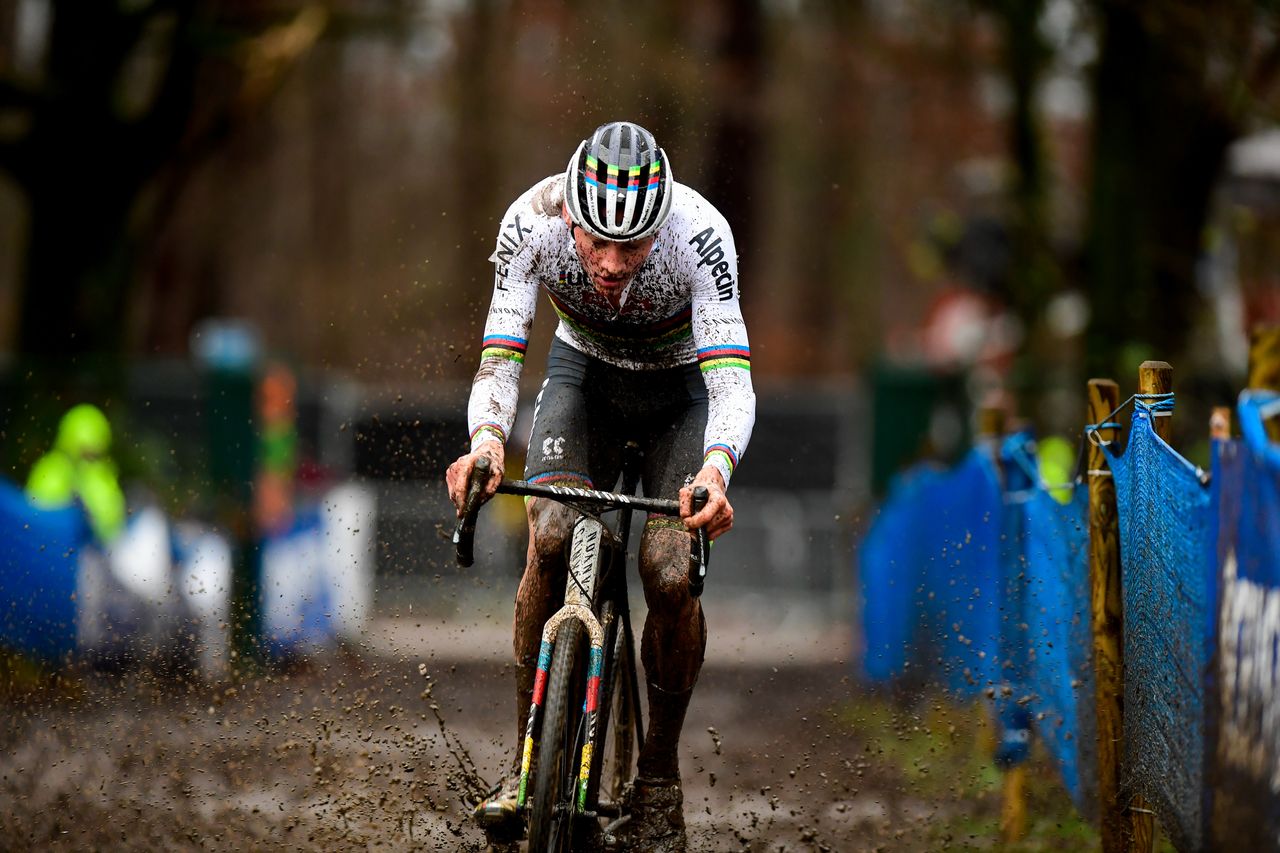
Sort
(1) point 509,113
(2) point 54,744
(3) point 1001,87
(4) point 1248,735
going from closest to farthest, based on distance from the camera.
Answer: (4) point 1248,735 < (2) point 54,744 < (3) point 1001,87 < (1) point 509,113

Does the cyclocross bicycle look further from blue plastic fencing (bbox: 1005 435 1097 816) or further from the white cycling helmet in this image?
blue plastic fencing (bbox: 1005 435 1097 816)

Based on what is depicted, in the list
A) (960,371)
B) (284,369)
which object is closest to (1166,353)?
(960,371)

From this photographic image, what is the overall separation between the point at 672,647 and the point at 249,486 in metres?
9.08

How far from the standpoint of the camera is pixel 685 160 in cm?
2812

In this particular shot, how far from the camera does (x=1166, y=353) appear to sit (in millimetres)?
13211

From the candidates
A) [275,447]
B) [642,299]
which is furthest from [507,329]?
[275,447]

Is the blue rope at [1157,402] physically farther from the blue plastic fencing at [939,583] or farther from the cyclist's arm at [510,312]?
the blue plastic fencing at [939,583]

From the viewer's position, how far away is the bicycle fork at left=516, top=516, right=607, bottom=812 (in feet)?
17.2

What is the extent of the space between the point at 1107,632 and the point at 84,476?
318 inches

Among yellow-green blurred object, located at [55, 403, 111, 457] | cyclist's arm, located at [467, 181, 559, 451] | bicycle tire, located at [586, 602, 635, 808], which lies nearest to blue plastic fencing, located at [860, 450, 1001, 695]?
bicycle tire, located at [586, 602, 635, 808]

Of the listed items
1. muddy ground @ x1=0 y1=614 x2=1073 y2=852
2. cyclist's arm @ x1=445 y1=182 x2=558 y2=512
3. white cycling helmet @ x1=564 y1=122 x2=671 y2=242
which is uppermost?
white cycling helmet @ x1=564 y1=122 x2=671 y2=242

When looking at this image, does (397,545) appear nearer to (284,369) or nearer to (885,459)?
(284,369)

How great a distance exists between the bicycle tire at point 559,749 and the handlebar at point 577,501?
0.42m

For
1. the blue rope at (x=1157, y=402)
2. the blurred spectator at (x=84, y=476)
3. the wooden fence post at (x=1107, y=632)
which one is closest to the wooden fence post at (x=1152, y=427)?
the blue rope at (x=1157, y=402)
